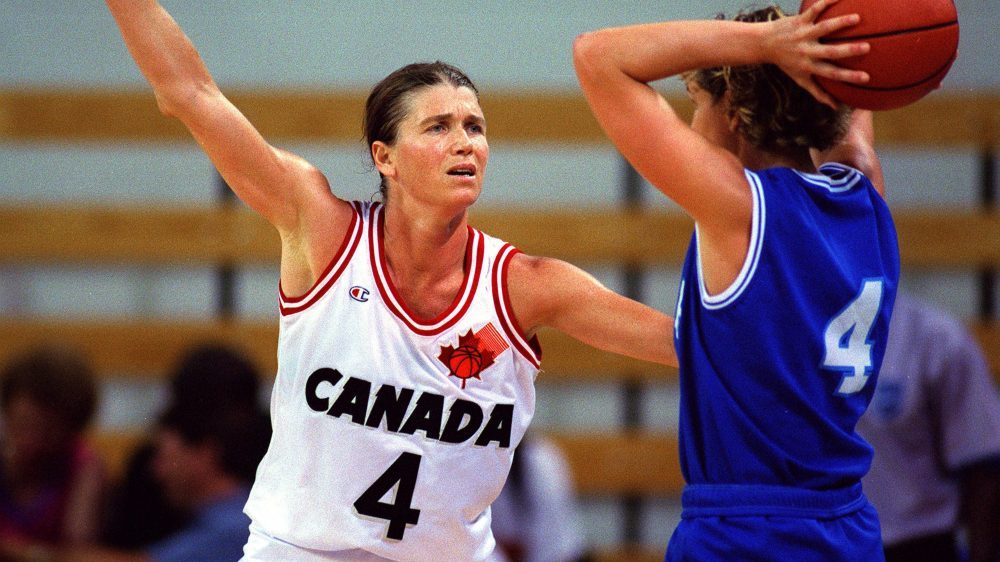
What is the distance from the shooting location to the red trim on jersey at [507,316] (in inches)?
140

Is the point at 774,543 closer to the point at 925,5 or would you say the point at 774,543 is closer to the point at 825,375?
the point at 825,375

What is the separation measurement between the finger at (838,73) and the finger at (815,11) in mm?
94

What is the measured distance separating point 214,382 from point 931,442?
9.84 feet

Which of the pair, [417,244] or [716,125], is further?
[417,244]

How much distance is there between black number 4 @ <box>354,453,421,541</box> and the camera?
11.2ft

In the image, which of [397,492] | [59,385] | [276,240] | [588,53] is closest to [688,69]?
[588,53]

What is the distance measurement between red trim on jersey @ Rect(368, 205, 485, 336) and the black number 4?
0.34m

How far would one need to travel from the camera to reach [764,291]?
2775 mm

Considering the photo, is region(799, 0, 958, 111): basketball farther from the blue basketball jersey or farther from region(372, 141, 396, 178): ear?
region(372, 141, 396, 178): ear

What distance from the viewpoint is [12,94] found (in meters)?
8.06

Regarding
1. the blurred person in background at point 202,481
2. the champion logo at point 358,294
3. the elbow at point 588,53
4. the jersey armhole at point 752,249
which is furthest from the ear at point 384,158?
the blurred person in background at point 202,481

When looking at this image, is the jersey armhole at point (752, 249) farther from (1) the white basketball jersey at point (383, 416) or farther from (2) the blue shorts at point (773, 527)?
(1) the white basketball jersey at point (383, 416)

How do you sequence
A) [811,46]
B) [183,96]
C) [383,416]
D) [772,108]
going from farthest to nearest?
[383,416] → [183,96] → [772,108] → [811,46]

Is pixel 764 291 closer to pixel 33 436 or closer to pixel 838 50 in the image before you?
pixel 838 50
